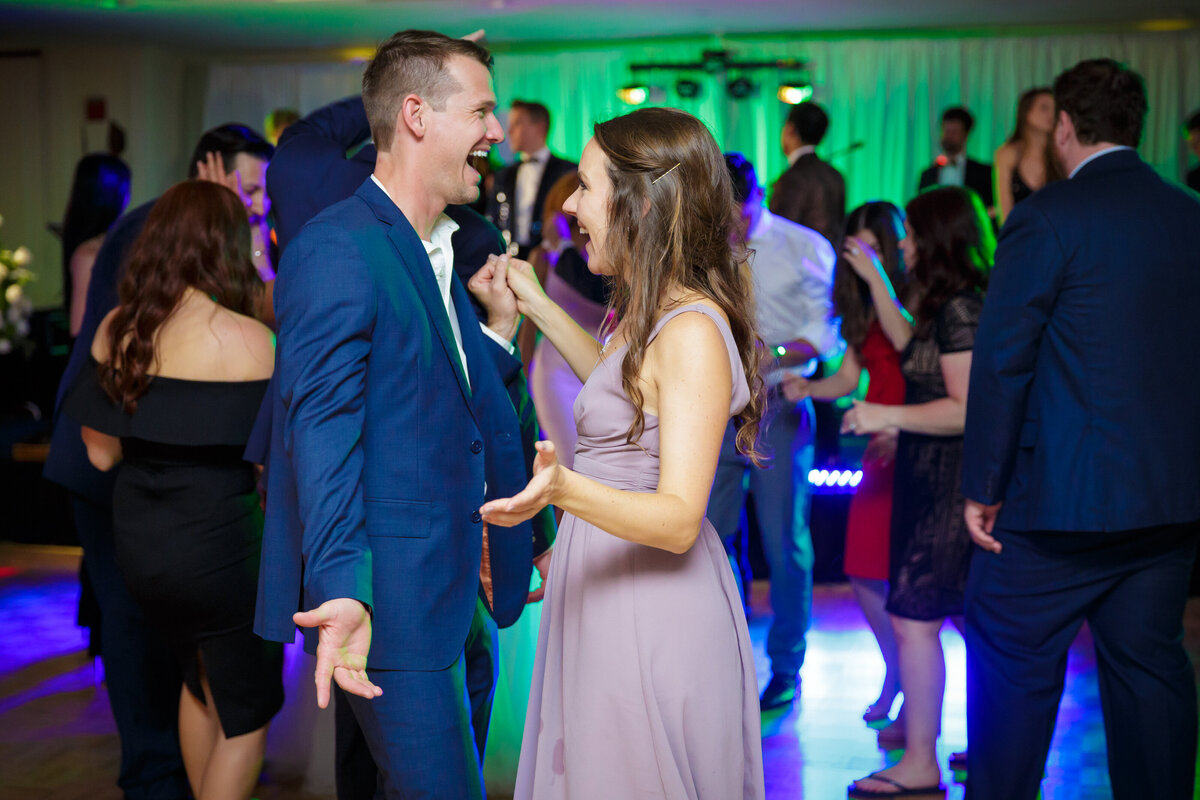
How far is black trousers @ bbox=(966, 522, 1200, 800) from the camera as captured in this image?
230 cm

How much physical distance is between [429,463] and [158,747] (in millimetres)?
1627

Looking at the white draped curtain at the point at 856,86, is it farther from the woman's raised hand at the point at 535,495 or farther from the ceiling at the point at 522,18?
the woman's raised hand at the point at 535,495

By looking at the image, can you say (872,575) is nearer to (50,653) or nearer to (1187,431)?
(1187,431)

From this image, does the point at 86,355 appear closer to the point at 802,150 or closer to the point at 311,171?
the point at 311,171

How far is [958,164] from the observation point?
8.91 meters

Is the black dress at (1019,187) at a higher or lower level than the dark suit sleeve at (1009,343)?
higher

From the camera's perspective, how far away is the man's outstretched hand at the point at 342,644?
1448 mm

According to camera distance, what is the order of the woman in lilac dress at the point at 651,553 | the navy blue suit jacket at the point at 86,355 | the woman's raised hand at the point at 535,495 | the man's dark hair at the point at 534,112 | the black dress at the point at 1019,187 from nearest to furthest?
the woman's raised hand at the point at 535,495 → the woman in lilac dress at the point at 651,553 → the navy blue suit jacket at the point at 86,355 → the black dress at the point at 1019,187 → the man's dark hair at the point at 534,112

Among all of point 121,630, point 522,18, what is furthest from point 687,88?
point 121,630

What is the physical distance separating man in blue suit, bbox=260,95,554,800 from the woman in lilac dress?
0.55 m

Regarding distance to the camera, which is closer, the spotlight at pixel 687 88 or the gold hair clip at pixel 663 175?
the gold hair clip at pixel 663 175

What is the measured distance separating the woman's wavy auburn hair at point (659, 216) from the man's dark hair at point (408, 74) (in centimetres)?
34

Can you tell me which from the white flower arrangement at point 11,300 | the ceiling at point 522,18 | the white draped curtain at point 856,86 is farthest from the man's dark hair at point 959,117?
the white flower arrangement at point 11,300

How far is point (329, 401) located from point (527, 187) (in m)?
6.10
